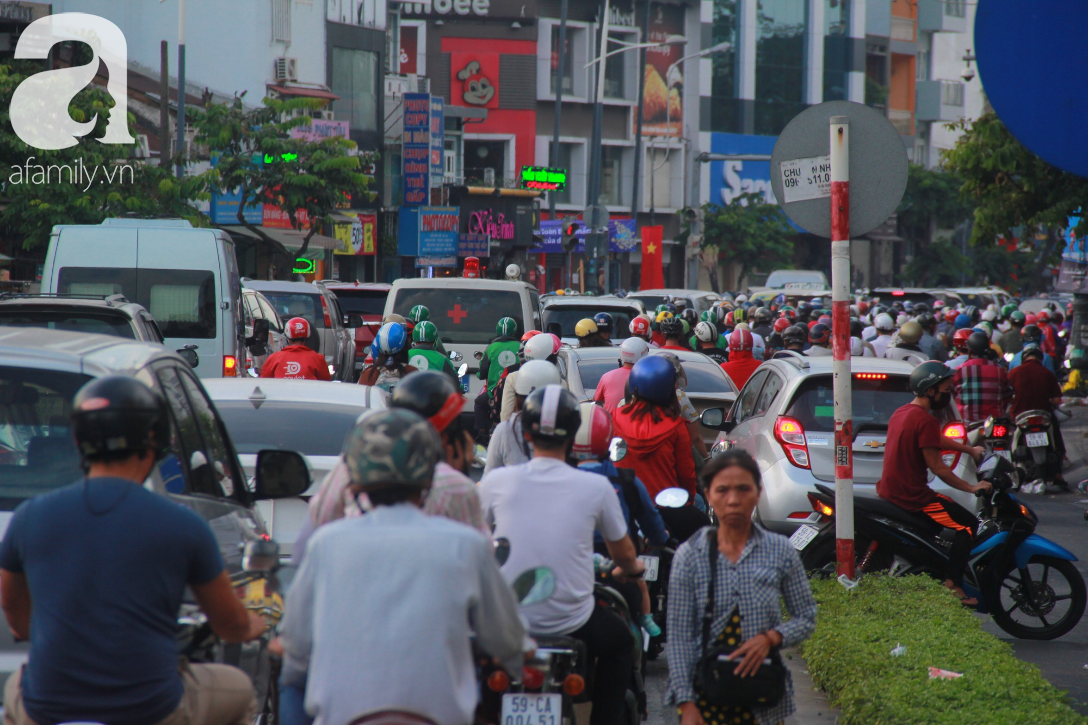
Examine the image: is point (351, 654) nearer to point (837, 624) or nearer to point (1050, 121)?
point (1050, 121)

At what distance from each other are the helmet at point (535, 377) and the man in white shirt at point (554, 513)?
1.92 metres

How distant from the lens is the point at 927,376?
25.1 feet

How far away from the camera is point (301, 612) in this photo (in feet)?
9.92

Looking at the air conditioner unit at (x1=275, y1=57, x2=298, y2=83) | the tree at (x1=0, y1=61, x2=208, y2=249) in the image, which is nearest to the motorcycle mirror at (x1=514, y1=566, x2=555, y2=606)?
the tree at (x1=0, y1=61, x2=208, y2=249)

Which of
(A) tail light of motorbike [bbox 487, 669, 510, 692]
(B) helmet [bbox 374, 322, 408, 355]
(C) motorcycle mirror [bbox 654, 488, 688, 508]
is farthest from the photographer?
(B) helmet [bbox 374, 322, 408, 355]

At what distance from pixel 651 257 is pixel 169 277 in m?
50.1

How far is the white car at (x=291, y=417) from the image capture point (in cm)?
699

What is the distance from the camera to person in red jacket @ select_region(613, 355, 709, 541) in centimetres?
684

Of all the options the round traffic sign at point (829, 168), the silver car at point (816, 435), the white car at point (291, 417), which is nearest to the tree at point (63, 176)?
the silver car at point (816, 435)

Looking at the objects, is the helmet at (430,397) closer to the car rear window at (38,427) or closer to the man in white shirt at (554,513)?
the man in white shirt at (554,513)

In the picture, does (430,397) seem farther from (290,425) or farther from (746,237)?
(746,237)

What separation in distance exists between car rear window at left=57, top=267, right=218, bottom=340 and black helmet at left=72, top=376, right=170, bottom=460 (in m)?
10.5

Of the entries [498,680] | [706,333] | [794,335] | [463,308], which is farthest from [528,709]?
[463,308]

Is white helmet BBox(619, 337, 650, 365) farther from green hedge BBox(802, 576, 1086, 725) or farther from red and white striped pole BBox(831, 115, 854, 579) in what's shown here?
red and white striped pole BBox(831, 115, 854, 579)
